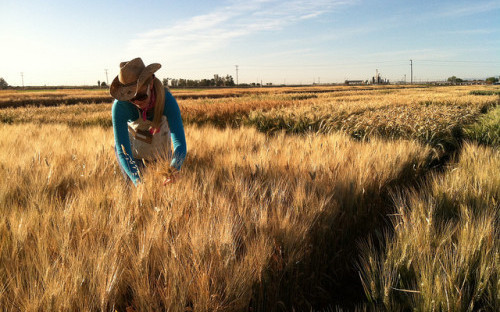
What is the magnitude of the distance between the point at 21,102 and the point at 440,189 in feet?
94.1

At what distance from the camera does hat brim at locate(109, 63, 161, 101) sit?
6.41 feet

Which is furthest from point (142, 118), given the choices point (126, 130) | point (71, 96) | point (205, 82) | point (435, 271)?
point (205, 82)

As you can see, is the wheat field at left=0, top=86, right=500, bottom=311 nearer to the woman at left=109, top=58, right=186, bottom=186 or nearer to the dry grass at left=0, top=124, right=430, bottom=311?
the dry grass at left=0, top=124, right=430, bottom=311

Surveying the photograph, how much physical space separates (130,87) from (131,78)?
6 cm

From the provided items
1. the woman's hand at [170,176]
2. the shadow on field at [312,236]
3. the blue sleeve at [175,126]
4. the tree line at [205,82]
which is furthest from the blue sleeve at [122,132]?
the tree line at [205,82]

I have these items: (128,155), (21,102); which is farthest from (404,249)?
(21,102)

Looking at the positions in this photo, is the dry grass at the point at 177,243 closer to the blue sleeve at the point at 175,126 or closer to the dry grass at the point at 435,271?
the dry grass at the point at 435,271

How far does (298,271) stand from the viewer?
3.84 feet

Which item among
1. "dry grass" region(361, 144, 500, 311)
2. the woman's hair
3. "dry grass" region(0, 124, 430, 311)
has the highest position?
the woman's hair

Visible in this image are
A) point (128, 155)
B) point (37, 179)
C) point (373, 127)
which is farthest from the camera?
point (373, 127)

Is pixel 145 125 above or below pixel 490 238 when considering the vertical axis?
above

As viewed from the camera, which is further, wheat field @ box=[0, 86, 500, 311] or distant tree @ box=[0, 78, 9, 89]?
distant tree @ box=[0, 78, 9, 89]

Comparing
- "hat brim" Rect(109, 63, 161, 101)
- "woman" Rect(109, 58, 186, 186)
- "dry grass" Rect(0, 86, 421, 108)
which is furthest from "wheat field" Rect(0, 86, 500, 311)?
"dry grass" Rect(0, 86, 421, 108)

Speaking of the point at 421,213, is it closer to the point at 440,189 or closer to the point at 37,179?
the point at 440,189
